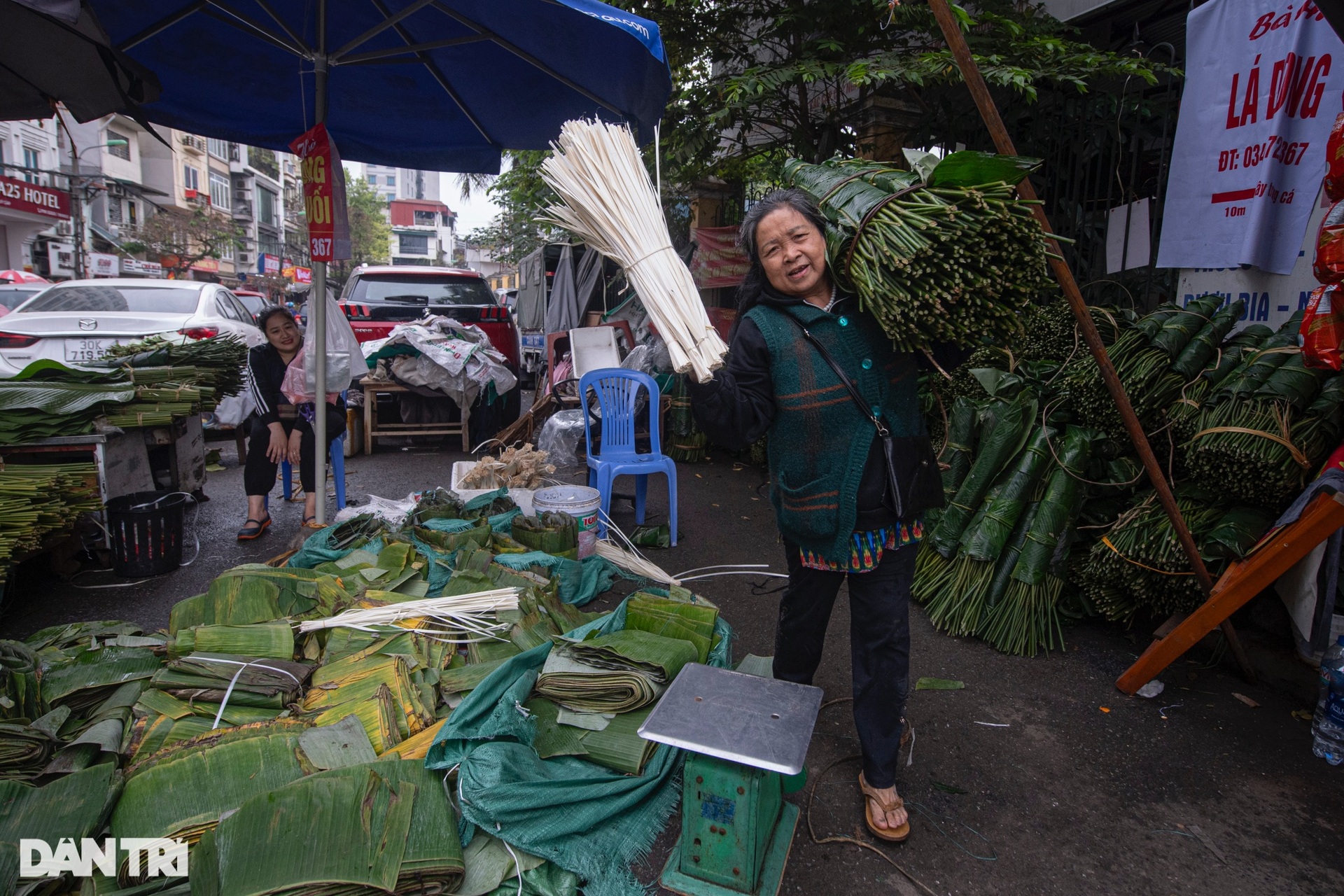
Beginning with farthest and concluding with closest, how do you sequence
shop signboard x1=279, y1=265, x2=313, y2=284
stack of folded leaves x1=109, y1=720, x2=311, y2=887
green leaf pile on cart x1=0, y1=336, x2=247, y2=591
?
shop signboard x1=279, y1=265, x2=313, y2=284, green leaf pile on cart x1=0, y1=336, x2=247, y2=591, stack of folded leaves x1=109, y1=720, x2=311, y2=887

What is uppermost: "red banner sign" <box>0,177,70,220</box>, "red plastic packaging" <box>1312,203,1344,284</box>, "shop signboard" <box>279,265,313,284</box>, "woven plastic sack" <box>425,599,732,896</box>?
"shop signboard" <box>279,265,313,284</box>

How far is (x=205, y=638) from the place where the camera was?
258cm

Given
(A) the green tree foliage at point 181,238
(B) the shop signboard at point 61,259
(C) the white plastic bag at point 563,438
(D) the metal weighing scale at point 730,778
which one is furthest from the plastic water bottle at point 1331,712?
(A) the green tree foliage at point 181,238

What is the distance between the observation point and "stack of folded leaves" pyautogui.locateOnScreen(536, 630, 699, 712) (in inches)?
93.9

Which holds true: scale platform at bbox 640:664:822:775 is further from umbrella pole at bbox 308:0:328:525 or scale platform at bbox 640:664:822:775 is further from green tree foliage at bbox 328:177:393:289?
green tree foliage at bbox 328:177:393:289

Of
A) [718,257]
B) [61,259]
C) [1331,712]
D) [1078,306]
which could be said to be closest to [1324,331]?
[1078,306]

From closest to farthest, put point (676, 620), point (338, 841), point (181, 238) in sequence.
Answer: point (338, 841)
point (676, 620)
point (181, 238)

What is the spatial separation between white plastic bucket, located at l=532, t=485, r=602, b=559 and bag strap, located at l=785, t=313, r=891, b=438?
235 cm

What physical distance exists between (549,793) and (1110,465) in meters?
3.01

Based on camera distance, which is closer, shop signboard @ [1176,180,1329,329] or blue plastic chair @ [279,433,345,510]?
shop signboard @ [1176,180,1329,329]

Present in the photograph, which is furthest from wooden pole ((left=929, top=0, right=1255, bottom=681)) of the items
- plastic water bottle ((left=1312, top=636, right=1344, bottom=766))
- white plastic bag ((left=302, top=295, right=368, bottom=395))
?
white plastic bag ((left=302, top=295, right=368, bottom=395))

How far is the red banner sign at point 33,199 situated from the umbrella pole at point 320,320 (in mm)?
21574

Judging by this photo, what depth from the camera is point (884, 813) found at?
7.28ft

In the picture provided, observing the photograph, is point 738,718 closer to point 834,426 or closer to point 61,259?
point 834,426
